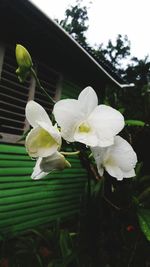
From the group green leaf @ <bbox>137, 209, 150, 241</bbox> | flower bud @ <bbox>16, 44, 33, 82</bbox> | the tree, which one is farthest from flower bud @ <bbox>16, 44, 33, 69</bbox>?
the tree

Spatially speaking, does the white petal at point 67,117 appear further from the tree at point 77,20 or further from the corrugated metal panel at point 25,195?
the tree at point 77,20

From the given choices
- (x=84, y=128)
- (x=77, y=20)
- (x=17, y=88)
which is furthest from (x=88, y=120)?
(x=77, y=20)

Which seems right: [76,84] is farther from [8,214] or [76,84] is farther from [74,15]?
[74,15]

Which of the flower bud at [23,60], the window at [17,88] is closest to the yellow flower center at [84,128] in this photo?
the flower bud at [23,60]

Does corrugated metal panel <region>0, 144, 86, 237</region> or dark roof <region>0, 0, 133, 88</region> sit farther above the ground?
dark roof <region>0, 0, 133, 88</region>

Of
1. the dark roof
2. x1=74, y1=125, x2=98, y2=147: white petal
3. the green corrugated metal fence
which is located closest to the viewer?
x1=74, y1=125, x2=98, y2=147: white petal

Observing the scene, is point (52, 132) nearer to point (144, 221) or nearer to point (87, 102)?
point (87, 102)

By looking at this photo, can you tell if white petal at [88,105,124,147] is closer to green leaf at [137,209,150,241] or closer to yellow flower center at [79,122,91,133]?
yellow flower center at [79,122,91,133]

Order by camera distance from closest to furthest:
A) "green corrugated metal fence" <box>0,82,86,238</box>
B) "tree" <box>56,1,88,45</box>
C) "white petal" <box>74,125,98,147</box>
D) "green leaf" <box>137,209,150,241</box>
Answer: "white petal" <box>74,125,98,147</box> → "green leaf" <box>137,209,150,241</box> → "green corrugated metal fence" <box>0,82,86,238</box> → "tree" <box>56,1,88,45</box>
